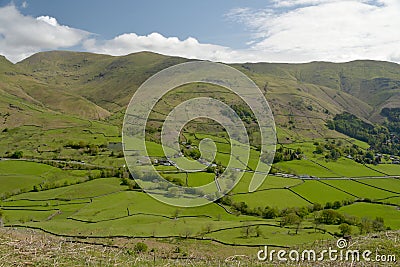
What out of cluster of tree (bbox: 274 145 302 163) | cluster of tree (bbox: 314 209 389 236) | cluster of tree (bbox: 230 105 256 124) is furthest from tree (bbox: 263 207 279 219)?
cluster of tree (bbox: 230 105 256 124)

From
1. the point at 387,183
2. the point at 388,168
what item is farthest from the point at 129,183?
the point at 388,168

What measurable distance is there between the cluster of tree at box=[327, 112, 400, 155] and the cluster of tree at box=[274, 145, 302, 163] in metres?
57.1

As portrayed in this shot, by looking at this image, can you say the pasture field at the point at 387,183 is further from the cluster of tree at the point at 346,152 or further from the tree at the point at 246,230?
the tree at the point at 246,230

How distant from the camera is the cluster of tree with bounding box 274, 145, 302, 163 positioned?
11749 cm

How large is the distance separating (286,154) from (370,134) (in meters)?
91.6

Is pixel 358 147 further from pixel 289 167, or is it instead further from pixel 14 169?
pixel 14 169

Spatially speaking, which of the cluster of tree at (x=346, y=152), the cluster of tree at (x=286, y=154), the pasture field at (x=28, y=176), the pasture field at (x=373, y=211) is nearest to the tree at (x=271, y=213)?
the pasture field at (x=373, y=211)

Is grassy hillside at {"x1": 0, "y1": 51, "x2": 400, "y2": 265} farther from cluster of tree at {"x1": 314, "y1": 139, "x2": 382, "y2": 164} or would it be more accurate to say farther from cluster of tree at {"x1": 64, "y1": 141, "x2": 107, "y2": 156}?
cluster of tree at {"x1": 314, "y1": 139, "x2": 382, "y2": 164}

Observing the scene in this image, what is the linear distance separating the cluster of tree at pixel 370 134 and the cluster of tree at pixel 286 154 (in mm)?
57113

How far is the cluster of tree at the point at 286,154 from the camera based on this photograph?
11749 cm

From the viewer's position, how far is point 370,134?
187625 mm

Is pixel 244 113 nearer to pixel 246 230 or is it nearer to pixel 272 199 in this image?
pixel 272 199

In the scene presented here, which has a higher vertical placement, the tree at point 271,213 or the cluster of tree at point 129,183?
the cluster of tree at point 129,183

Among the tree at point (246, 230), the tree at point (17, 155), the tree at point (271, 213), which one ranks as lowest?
the tree at point (271, 213)
